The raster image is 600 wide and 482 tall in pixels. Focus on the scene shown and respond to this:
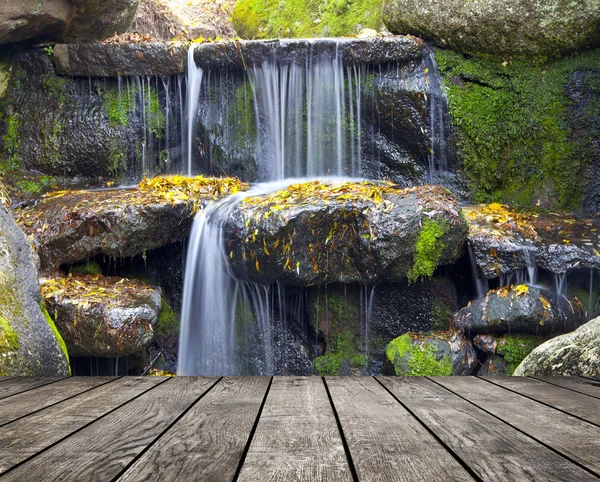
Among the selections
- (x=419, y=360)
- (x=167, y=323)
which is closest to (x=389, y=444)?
(x=419, y=360)

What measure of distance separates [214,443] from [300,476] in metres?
0.36

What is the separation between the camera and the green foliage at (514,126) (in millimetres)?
7859

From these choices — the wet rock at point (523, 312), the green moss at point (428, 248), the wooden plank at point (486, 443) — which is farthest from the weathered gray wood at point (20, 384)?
the wet rock at point (523, 312)

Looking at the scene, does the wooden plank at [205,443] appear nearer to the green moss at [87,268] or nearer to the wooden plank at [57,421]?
the wooden plank at [57,421]

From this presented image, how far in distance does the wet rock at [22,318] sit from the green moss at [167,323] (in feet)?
8.57

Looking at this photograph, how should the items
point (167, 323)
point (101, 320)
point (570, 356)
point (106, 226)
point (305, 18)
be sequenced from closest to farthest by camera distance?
point (570, 356) < point (101, 320) < point (106, 226) < point (167, 323) < point (305, 18)

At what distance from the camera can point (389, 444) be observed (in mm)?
1523

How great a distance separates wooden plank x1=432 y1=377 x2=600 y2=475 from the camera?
1.53 meters

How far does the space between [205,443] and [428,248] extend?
4.65 meters

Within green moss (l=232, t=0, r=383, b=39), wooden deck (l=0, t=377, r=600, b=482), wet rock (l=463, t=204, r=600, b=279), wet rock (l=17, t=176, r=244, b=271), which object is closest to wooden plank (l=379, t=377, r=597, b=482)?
wooden deck (l=0, t=377, r=600, b=482)

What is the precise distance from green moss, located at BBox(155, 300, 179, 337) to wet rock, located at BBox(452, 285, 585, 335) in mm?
3144

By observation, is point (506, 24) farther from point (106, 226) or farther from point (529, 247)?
point (106, 226)

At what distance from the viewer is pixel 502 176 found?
26.4 feet

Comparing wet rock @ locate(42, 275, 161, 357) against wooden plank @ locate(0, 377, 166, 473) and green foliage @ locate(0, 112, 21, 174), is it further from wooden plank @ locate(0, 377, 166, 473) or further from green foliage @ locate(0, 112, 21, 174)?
green foliage @ locate(0, 112, 21, 174)
